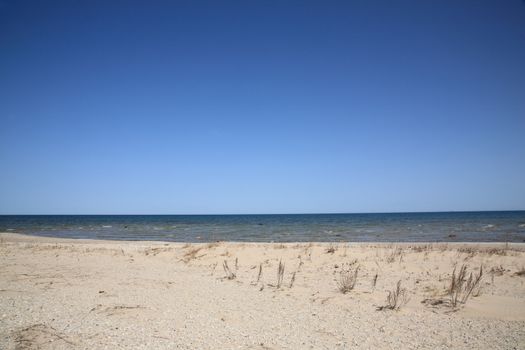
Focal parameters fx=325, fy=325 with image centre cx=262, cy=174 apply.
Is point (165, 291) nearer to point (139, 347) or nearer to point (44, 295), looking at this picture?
point (44, 295)

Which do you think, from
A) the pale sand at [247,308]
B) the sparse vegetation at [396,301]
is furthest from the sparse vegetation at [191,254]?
the sparse vegetation at [396,301]

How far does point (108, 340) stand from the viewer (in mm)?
4824

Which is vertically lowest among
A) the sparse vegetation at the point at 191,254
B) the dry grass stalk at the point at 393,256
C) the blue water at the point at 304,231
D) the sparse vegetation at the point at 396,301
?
the blue water at the point at 304,231

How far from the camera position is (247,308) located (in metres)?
6.71

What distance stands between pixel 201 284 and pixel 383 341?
5438 millimetres

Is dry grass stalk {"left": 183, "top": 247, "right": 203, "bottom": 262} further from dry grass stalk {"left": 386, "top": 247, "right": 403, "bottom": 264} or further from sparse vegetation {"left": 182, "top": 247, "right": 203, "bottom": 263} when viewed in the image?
dry grass stalk {"left": 386, "top": 247, "right": 403, "bottom": 264}

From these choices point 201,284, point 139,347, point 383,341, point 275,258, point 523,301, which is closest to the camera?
point 139,347

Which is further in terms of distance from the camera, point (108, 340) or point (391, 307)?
point (391, 307)

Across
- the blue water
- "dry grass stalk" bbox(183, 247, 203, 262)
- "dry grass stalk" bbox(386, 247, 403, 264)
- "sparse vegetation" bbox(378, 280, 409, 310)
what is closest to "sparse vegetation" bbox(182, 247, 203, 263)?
"dry grass stalk" bbox(183, 247, 203, 262)

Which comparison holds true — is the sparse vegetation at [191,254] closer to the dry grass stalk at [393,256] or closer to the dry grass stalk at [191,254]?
the dry grass stalk at [191,254]

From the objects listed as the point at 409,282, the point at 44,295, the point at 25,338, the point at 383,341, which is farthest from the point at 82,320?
the point at 409,282

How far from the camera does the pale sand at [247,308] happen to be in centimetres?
495

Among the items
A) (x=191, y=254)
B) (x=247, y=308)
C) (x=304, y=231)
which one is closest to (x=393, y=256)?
(x=247, y=308)

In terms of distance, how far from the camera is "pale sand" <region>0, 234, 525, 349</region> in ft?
16.2
